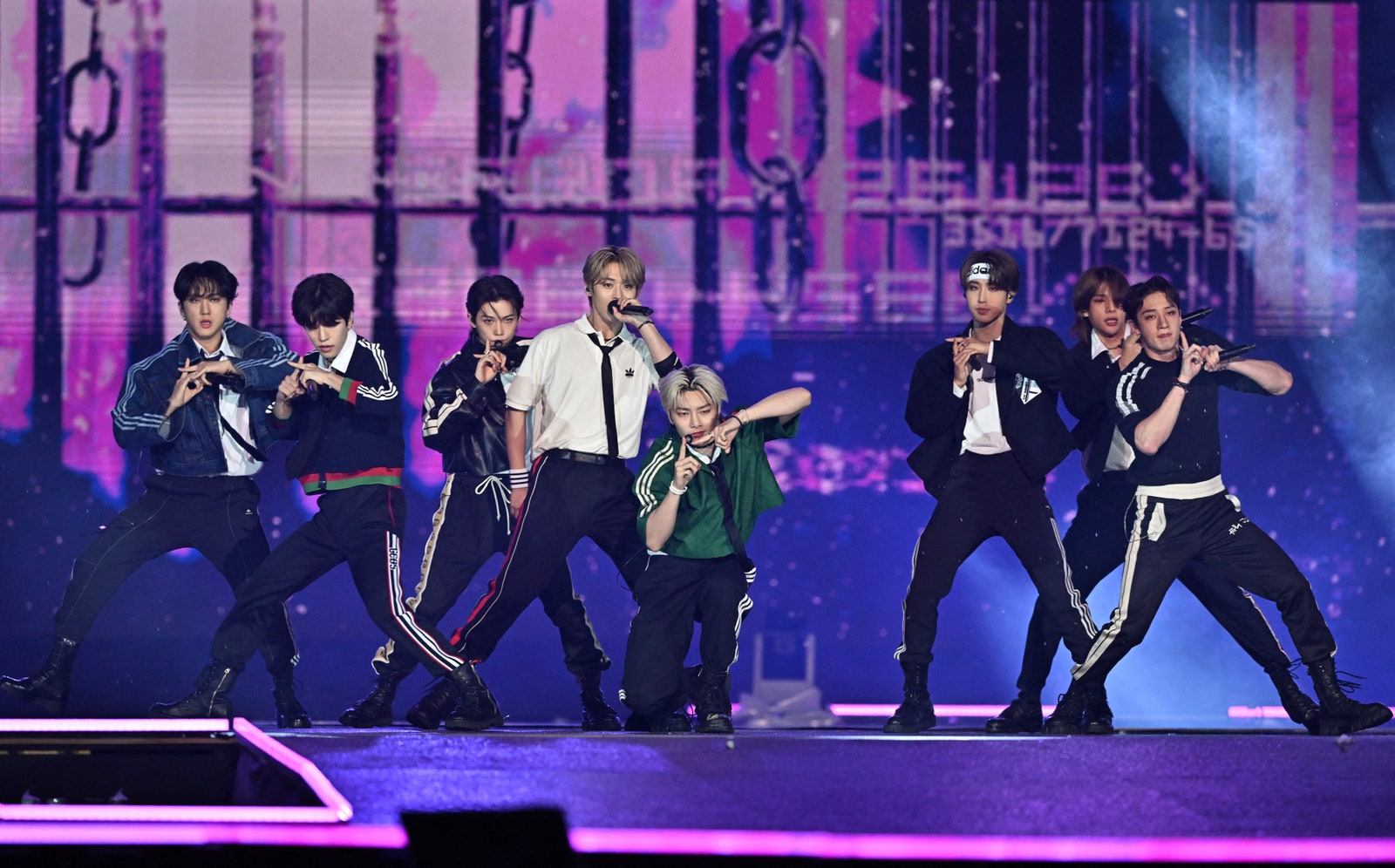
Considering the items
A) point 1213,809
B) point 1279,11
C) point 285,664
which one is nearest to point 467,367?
point 285,664

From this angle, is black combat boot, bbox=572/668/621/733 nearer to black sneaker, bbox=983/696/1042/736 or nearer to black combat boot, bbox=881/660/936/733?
black combat boot, bbox=881/660/936/733

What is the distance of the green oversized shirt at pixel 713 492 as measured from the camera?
4992mm

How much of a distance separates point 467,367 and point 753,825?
2.41 meters

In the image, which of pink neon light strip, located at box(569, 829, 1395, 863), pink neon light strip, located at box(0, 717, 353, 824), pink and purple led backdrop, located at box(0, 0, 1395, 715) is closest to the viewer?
pink neon light strip, located at box(569, 829, 1395, 863)

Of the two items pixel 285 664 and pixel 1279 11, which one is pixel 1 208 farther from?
pixel 1279 11

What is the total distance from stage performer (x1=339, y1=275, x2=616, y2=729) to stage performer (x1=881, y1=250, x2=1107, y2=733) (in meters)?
1.14

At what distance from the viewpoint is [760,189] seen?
6387mm

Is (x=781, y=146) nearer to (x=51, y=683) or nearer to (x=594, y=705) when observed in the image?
(x=594, y=705)

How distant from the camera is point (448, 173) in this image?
20.9ft

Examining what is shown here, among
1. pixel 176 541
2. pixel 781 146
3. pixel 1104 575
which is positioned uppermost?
pixel 781 146

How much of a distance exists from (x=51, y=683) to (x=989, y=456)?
322 centimetres

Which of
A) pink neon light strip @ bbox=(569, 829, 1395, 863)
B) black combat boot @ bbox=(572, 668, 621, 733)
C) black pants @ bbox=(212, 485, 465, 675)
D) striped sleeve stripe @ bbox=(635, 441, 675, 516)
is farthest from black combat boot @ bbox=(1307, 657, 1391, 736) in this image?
black pants @ bbox=(212, 485, 465, 675)

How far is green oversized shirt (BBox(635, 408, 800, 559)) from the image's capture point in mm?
4992

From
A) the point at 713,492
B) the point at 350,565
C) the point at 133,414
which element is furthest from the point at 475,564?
the point at 133,414
